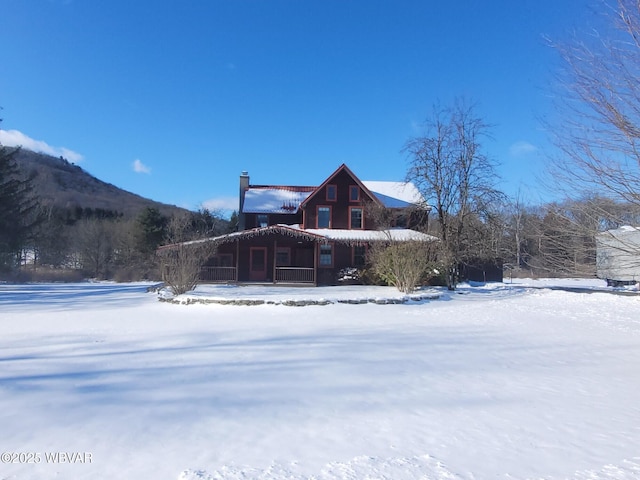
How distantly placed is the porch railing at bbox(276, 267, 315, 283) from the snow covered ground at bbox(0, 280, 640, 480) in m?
13.7

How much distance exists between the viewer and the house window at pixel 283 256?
2671 cm

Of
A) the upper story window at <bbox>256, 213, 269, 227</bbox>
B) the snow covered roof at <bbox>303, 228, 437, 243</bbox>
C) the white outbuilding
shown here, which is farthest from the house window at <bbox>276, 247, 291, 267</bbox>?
the white outbuilding

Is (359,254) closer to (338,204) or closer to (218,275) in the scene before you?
(338,204)

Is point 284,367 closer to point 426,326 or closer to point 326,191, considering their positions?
point 426,326

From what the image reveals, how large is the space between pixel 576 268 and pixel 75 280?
38.1m

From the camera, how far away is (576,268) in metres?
5.88

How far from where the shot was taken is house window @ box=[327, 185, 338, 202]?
27047 millimetres

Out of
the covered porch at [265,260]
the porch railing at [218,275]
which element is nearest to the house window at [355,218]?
the covered porch at [265,260]

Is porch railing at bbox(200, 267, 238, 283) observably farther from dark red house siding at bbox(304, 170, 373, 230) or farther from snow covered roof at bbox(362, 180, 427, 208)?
snow covered roof at bbox(362, 180, 427, 208)

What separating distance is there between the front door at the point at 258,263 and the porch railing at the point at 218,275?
167cm

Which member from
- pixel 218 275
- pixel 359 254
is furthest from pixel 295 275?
pixel 218 275

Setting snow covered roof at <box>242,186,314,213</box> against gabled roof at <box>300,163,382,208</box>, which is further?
snow covered roof at <box>242,186,314,213</box>

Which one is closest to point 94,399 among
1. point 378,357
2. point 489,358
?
point 378,357

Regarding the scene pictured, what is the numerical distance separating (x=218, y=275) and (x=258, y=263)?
10.0 ft
